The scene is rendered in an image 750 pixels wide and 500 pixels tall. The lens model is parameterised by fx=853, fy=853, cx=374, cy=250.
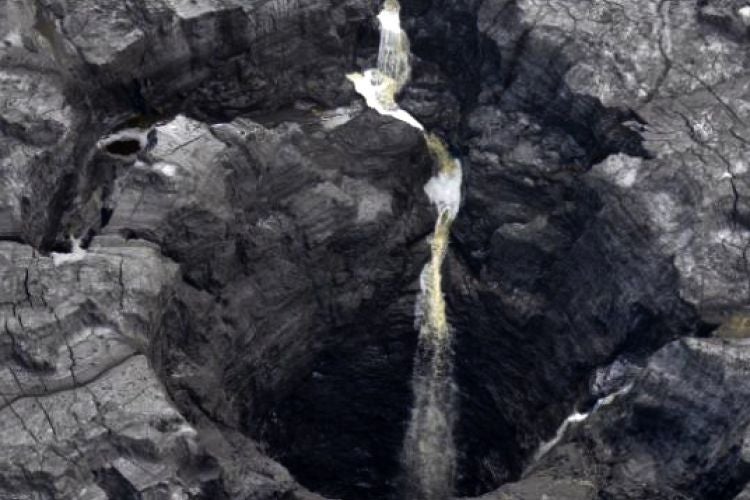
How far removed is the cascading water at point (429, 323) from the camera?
19391 millimetres

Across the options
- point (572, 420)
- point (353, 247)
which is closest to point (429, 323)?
point (353, 247)

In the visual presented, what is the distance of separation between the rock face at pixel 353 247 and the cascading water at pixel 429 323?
1.00 ft

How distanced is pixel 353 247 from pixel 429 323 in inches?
109

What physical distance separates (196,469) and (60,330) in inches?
115

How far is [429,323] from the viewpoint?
19391 millimetres

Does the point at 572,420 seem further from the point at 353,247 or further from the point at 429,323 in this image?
the point at 353,247

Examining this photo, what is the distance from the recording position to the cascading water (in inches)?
763

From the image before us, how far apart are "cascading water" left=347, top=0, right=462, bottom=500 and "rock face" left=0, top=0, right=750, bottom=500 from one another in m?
0.30

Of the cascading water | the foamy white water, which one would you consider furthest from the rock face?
the cascading water

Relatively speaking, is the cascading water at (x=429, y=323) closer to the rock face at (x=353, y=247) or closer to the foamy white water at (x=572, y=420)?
the rock face at (x=353, y=247)

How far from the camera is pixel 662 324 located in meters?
15.6

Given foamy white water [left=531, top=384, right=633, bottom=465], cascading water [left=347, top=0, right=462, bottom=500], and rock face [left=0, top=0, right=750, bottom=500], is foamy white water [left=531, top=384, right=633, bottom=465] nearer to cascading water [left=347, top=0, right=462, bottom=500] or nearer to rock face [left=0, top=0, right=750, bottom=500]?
rock face [left=0, top=0, right=750, bottom=500]

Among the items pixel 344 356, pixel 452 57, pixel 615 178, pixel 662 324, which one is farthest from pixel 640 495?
pixel 452 57

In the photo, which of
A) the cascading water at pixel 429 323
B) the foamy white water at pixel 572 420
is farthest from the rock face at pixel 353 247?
the cascading water at pixel 429 323
